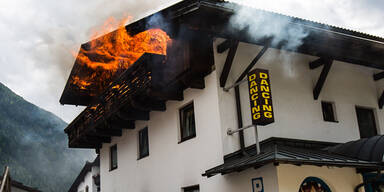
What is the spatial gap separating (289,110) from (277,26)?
2581 millimetres

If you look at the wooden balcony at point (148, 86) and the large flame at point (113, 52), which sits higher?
the large flame at point (113, 52)

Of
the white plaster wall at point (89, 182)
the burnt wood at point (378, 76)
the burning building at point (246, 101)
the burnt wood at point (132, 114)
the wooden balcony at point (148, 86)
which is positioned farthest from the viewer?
the white plaster wall at point (89, 182)

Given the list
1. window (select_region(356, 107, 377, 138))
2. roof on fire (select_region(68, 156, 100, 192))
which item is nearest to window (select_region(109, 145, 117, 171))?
roof on fire (select_region(68, 156, 100, 192))

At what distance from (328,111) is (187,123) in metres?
4.52

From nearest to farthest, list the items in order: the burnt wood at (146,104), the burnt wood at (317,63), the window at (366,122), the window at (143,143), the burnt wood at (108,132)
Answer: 1. the burnt wood at (317,63)
2. the burnt wood at (146,104)
3. the window at (366,122)
4. the window at (143,143)
5. the burnt wood at (108,132)

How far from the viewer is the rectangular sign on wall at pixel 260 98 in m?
11.1

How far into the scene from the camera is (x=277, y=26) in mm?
12500

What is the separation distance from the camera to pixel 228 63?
41.8ft

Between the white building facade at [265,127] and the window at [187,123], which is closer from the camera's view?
the white building facade at [265,127]

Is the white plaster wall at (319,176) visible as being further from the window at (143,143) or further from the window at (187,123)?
the window at (143,143)

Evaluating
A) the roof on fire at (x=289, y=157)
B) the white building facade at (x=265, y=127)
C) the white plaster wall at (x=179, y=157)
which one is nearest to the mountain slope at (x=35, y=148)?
the white plaster wall at (x=179, y=157)

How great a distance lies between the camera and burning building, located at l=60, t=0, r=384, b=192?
11.5m

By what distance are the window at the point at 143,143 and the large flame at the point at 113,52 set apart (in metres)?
2.63

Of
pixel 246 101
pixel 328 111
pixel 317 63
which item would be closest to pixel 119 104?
pixel 246 101
